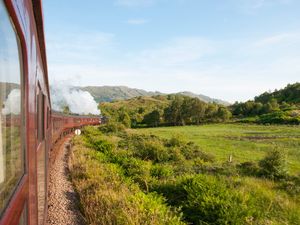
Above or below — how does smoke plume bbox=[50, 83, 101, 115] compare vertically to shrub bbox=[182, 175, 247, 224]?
above

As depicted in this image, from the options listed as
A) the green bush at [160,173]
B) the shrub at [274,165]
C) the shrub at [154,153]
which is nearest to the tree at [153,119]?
the shrub at [154,153]

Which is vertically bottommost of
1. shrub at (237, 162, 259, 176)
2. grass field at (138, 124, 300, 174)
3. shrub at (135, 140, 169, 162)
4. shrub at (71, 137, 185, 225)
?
grass field at (138, 124, 300, 174)

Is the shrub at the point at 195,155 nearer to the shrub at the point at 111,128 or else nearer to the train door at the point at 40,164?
the train door at the point at 40,164

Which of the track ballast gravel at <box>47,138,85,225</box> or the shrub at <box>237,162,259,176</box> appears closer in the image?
the track ballast gravel at <box>47,138,85,225</box>

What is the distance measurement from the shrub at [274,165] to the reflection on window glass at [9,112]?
15.9 meters

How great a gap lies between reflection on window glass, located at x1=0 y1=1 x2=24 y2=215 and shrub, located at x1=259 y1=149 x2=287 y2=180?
1592cm

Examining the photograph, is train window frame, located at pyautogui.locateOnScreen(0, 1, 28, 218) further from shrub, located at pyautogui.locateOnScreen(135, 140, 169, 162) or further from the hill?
the hill

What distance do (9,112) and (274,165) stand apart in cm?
1682

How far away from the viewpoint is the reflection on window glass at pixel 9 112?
4.38ft

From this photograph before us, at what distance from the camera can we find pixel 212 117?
285 ft

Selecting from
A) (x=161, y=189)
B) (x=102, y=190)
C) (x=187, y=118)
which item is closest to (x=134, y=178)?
(x=161, y=189)

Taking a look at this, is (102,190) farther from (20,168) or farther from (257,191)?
(20,168)

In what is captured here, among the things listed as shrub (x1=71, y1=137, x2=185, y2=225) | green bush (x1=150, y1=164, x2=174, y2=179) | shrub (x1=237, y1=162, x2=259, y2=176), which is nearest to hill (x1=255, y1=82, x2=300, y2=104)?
shrub (x1=237, y1=162, x2=259, y2=176)

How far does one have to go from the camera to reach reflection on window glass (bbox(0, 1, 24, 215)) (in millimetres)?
1336
